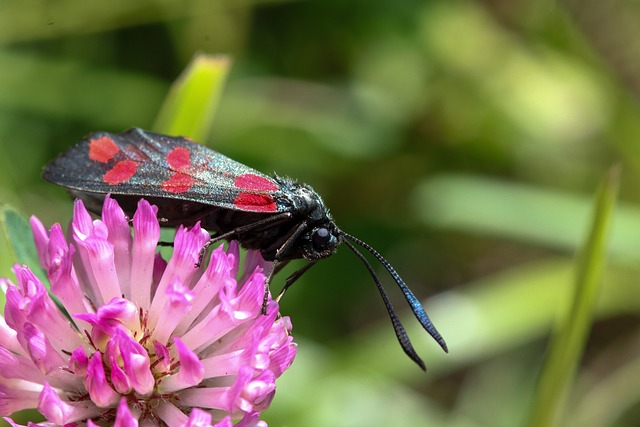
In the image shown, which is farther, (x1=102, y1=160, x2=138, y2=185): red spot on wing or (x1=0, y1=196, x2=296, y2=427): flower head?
(x1=102, y1=160, x2=138, y2=185): red spot on wing

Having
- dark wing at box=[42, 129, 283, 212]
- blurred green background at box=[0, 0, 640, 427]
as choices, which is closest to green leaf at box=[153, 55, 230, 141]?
dark wing at box=[42, 129, 283, 212]

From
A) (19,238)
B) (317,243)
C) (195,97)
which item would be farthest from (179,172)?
(195,97)

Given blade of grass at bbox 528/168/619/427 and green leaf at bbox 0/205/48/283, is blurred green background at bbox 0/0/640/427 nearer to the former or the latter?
blade of grass at bbox 528/168/619/427

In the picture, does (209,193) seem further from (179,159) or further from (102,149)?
(102,149)

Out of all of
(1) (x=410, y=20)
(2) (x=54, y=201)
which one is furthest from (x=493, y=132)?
(2) (x=54, y=201)

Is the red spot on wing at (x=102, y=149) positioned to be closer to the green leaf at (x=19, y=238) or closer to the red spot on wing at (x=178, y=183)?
the red spot on wing at (x=178, y=183)

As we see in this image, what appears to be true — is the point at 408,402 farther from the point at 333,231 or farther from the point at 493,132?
the point at 333,231

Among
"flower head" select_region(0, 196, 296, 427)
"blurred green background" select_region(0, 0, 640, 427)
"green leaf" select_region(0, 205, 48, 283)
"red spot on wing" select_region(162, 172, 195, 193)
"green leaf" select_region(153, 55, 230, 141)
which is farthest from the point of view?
"blurred green background" select_region(0, 0, 640, 427)
